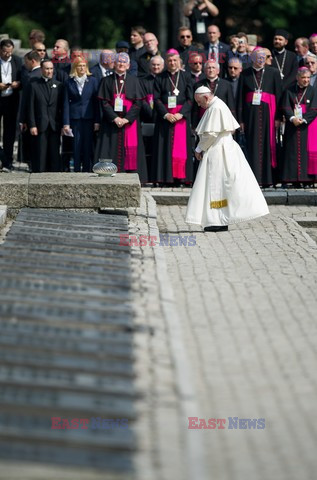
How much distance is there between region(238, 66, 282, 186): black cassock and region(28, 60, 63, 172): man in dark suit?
2733 mm

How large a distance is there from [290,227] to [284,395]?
269 inches

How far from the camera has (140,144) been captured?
17828mm

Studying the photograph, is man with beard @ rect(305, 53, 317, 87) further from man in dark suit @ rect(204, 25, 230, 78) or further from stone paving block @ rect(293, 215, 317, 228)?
stone paving block @ rect(293, 215, 317, 228)

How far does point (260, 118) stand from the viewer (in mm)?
18156

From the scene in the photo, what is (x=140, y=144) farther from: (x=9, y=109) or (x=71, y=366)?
(x=71, y=366)

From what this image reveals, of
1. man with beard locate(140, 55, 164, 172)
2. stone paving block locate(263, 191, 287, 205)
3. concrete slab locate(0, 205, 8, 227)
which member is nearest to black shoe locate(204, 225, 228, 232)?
concrete slab locate(0, 205, 8, 227)

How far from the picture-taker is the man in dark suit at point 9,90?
18438 mm

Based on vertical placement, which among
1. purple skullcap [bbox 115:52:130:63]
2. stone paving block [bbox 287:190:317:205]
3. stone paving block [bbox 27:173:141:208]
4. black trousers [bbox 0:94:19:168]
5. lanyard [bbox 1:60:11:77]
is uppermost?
purple skullcap [bbox 115:52:130:63]

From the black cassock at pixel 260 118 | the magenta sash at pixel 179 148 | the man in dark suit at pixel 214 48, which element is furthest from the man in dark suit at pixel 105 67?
the black cassock at pixel 260 118

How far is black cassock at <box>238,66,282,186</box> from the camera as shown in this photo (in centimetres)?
1814

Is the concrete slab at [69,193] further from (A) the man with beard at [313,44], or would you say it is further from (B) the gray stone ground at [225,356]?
(A) the man with beard at [313,44]

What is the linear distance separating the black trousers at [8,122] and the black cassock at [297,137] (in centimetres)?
415

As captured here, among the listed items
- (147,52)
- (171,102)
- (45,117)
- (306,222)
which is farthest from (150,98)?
(306,222)

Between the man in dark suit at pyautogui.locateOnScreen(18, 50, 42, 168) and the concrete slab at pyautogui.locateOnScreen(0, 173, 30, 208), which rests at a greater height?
the man in dark suit at pyautogui.locateOnScreen(18, 50, 42, 168)
